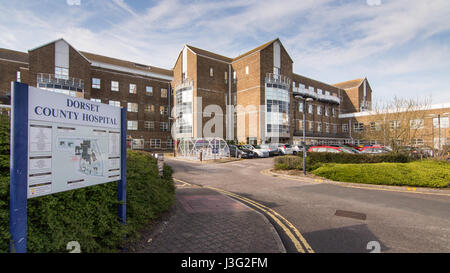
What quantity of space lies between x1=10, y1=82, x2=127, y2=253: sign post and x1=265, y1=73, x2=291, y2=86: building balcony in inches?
1437

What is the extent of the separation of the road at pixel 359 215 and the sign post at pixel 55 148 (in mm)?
3768

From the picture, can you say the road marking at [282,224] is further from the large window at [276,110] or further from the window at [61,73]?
the window at [61,73]

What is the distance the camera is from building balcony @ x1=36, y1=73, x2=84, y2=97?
31734 millimetres

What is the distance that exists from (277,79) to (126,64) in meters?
32.8

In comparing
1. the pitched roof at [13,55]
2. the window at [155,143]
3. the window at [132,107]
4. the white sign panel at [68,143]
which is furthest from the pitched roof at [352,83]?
the pitched roof at [13,55]

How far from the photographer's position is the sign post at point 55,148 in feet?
8.07

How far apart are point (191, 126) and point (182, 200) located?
3097 centimetres

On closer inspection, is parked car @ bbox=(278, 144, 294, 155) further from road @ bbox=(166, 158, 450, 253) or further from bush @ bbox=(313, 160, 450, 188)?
road @ bbox=(166, 158, 450, 253)

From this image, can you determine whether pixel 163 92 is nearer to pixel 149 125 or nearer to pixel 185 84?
pixel 149 125

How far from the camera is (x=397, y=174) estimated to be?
10.4m

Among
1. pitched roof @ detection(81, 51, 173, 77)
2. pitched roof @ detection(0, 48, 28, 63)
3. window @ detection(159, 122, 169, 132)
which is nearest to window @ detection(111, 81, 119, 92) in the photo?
pitched roof @ detection(81, 51, 173, 77)

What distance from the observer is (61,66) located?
33.3 metres

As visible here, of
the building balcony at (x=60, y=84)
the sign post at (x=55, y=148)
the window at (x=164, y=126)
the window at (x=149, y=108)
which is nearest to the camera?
the sign post at (x=55, y=148)

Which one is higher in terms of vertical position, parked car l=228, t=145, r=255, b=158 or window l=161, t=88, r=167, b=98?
window l=161, t=88, r=167, b=98
